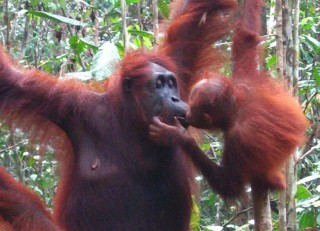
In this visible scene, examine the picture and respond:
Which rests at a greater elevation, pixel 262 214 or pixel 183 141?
Answer: pixel 183 141

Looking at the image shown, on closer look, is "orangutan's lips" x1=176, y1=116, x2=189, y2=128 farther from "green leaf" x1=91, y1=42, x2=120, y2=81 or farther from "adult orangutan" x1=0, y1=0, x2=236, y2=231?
"green leaf" x1=91, y1=42, x2=120, y2=81

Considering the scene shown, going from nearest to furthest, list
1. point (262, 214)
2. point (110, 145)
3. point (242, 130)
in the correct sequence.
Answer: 1. point (262, 214)
2. point (242, 130)
3. point (110, 145)

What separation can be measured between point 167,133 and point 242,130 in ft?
1.26

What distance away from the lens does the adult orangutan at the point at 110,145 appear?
3941 millimetres

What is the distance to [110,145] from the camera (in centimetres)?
404

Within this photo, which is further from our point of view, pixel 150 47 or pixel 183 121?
pixel 150 47

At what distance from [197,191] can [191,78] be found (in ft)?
2.21

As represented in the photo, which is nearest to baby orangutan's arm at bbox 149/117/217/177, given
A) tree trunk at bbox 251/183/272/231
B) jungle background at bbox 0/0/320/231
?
jungle background at bbox 0/0/320/231

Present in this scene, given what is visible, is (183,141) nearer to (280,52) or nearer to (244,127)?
(244,127)

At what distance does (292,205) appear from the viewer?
383 centimetres

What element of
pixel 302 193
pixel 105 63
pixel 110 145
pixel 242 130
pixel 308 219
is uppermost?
pixel 105 63

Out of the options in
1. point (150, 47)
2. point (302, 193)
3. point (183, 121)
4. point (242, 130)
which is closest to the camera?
point (242, 130)

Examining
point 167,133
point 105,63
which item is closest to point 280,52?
point 167,133

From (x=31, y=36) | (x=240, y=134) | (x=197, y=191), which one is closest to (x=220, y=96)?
(x=240, y=134)
